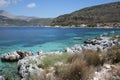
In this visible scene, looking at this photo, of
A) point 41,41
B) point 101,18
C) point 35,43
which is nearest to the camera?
point 35,43

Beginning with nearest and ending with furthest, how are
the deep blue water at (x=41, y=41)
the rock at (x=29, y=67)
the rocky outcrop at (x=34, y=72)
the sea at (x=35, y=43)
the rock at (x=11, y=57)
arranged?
the rocky outcrop at (x=34, y=72)
the rock at (x=29, y=67)
the sea at (x=35, y=43)
the rock at (x=11, y=57)
the deep blue water at (x=41, y=41)

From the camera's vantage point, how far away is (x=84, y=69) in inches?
292

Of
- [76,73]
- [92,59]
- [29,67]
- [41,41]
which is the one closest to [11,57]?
[29,67]

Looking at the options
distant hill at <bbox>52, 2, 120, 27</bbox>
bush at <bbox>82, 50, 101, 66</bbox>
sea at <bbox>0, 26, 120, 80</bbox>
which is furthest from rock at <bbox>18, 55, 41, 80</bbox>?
distant hill at <bbox>52, 2, 120, 27</bbox>

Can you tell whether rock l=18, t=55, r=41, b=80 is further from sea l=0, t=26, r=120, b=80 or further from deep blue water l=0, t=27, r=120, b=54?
deep blue water l=0, t=27, r=120, b=54

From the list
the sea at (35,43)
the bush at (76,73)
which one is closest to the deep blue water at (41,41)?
the sea at (35,43)

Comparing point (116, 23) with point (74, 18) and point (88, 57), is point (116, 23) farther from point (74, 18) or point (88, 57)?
point (88, 57)

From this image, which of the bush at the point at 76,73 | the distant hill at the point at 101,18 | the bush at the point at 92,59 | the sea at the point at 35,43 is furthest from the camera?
the distant hill at the point at 101,18

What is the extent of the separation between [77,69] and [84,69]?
9.3 inches

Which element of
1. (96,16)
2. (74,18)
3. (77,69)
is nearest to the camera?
(77,69)

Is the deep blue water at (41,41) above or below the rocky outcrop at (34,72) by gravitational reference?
below

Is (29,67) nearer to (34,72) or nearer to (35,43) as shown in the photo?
(34,72)

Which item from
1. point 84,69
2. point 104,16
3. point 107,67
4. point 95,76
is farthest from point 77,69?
point 104,16

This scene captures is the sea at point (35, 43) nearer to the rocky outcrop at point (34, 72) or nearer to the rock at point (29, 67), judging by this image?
the rock at point (29, 67)
